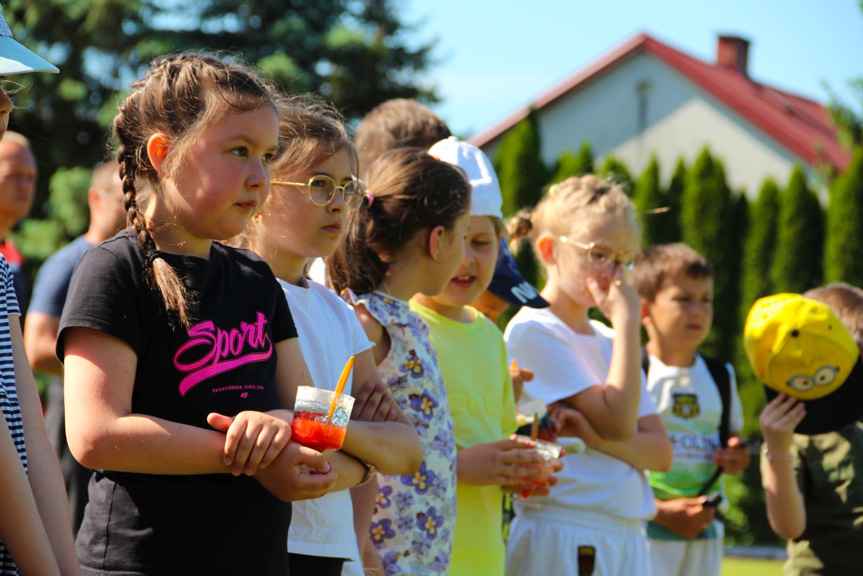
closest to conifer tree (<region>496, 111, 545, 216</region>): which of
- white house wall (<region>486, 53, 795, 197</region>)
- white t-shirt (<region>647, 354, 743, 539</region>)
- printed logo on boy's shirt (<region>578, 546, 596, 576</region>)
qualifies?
white house wall (<region>486, 53, 795, 197</region>)

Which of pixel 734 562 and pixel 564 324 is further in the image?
pixel 734 562

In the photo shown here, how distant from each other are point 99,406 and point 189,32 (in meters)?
23.5

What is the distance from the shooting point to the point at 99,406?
212 cm

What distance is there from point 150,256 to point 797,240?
48.1ft

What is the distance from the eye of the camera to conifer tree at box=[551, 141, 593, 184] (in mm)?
15922

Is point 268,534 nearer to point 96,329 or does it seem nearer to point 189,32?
point 96,329

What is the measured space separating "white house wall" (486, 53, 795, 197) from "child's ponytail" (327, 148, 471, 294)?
20305 millimetres

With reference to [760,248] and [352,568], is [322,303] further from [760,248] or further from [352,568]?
[760,248]

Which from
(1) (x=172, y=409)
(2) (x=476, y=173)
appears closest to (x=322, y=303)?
(1) (x=172, y=409)

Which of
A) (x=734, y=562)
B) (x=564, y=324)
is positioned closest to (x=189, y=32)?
(x=734, y=562)

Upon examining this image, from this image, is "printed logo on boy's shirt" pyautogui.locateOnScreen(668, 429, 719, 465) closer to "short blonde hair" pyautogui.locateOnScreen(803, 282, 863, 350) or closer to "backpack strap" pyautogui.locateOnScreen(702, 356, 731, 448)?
"backpack strap" pyautogui.locateOnScreen(702, 356, 731, 448)

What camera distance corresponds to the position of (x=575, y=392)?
13.6 feet

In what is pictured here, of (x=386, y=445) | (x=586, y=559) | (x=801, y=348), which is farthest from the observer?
(x=801, y=348)

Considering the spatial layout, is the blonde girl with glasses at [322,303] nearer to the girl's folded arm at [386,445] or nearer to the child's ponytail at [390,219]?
the girl's folded arm at [386,445]
